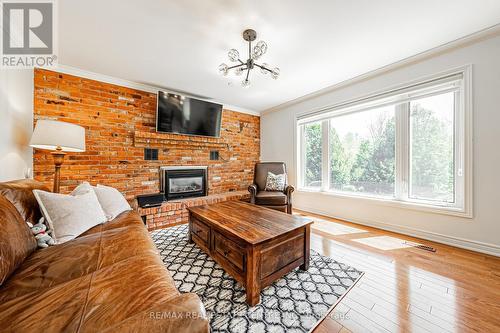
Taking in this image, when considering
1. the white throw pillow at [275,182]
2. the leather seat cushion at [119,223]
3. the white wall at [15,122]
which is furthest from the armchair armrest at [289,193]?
the white wall at [15,122]

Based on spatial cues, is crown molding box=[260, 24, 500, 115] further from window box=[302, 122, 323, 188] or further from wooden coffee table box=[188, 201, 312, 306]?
wooden coffee table box=[188, 201, 312, 306]

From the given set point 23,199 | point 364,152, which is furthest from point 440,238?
point 23,199

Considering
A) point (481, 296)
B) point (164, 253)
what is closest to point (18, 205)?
point (164, 253)

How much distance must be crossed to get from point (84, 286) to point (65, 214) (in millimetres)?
859

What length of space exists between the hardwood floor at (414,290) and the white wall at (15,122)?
2.98 meters

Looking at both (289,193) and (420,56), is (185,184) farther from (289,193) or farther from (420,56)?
(420,56)

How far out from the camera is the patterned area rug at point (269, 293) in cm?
118

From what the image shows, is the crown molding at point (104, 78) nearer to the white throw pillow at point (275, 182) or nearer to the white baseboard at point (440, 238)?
the white throw pillow at point (275, 182)

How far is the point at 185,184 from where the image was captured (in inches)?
143

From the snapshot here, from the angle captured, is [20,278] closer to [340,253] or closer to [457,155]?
[340,253]

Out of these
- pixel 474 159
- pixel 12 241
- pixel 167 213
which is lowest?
pixel 167 213

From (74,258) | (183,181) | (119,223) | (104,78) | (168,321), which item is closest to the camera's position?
(168,321)

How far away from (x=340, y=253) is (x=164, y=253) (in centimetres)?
194

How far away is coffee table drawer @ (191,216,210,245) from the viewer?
1.88 metres
